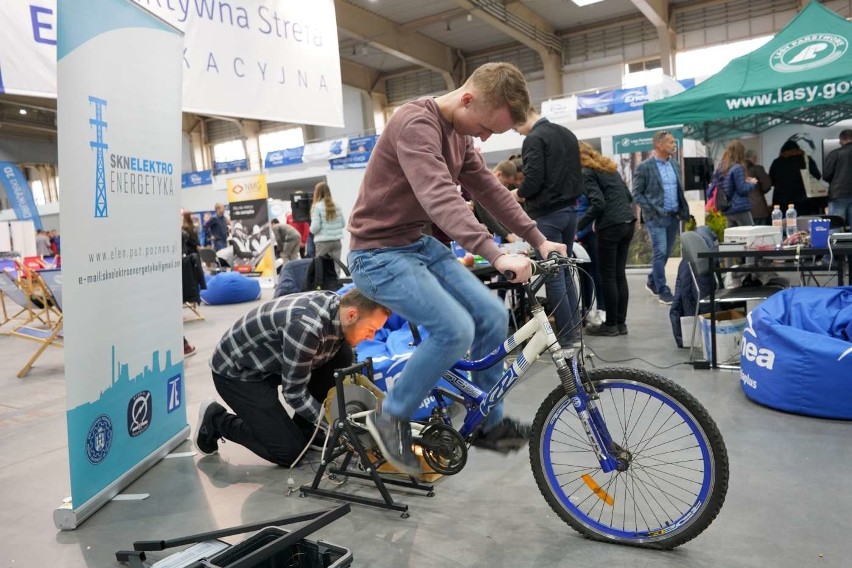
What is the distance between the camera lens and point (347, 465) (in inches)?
103

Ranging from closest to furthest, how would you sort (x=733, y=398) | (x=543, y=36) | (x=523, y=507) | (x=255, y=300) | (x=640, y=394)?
1. (x=640, y=394)
2. (x=523, y=507)
3. (x=733, y=398)
4. (x=255, y=300)
5. (x=543, y=36)

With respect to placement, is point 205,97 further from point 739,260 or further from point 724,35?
point 724,35

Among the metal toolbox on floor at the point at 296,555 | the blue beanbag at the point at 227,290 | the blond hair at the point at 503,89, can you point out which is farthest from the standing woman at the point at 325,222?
the metal toolbox on floor at the point at 296,555

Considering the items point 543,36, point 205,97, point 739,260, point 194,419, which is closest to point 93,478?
point 194,419

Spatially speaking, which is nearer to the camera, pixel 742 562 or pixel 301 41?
pixel 742 562

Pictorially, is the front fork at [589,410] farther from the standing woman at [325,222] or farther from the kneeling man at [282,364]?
the standing woman at [325,222]

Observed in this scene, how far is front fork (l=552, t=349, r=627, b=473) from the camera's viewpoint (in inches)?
75.4

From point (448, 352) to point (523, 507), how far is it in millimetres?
701

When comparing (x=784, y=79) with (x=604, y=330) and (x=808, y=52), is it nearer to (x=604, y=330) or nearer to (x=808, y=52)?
(x=808, y=52)

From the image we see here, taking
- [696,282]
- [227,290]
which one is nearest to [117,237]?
[696,282]

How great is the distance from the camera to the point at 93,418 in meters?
2.39

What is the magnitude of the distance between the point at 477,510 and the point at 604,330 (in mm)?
3077

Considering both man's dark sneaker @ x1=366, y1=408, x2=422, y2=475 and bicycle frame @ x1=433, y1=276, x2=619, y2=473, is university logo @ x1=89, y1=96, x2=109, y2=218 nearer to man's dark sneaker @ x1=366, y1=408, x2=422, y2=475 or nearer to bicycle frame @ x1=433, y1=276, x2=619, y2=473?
man's dark sneaker @ x1=366, y1=408, x2=422, y2=475

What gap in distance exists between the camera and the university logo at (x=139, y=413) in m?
2.67
